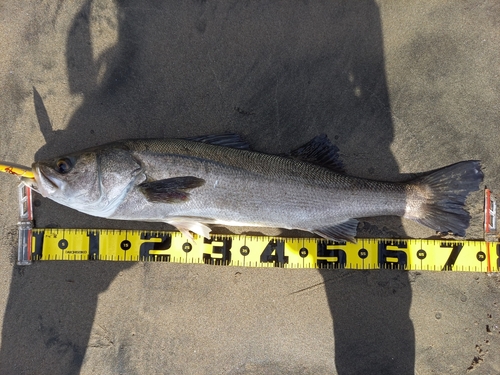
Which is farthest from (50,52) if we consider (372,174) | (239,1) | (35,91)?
(372,174)

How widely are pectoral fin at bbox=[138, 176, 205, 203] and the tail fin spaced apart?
231 centimetres

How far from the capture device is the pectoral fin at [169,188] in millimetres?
3273

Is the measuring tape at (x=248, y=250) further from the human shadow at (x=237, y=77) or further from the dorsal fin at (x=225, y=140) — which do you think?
the dorsal fin at (x=225, y=140)

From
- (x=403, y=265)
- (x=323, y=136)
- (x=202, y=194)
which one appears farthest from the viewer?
(x=403, y=265)

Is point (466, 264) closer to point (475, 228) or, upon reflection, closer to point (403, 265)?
point (475, 228)

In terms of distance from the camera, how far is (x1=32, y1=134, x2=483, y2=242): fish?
329 centimetres

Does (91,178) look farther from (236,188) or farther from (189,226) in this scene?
(236,188)

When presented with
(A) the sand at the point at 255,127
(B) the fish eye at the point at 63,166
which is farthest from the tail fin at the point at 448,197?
(B) the fish eye at the point at 63,166

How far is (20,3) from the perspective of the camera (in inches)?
158

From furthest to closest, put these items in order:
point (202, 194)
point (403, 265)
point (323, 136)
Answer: point (403, 265), point (323, 136), point (202, 194)

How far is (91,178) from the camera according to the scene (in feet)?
10.8

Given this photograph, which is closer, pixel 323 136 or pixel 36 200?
pixel 323 136

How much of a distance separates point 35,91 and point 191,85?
6.05 feet

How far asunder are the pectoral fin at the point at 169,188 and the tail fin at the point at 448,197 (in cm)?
231
